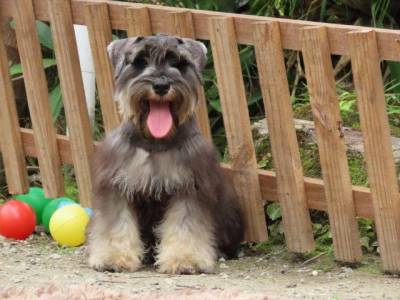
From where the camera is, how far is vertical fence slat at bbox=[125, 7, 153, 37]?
313 inches

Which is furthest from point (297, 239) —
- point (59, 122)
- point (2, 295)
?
point (59, 122)

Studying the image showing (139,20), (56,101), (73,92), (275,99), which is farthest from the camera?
(56,101)

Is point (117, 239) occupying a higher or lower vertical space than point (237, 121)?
lower

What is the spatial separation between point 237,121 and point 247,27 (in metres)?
0.59

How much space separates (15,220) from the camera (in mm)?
8445

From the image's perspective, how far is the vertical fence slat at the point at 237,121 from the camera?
7594 millimetres

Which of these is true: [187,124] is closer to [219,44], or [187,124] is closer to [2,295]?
[219,44]

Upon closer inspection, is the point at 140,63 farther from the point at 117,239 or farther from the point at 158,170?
the point at 117,239

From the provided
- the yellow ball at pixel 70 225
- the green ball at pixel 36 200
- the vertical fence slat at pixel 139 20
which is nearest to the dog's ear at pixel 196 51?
the vertical fence slat at pixel 139 20

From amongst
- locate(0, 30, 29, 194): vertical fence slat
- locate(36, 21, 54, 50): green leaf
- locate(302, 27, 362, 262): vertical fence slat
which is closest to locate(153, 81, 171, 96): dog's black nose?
locate(302, 27, 362, 262): vertical fence slat

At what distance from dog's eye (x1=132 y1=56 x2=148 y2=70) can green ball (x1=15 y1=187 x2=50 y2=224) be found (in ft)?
6.57

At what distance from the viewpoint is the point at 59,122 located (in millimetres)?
10188

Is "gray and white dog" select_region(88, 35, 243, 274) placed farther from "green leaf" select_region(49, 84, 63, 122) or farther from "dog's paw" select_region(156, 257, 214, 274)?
"green leaf" select_region(49, 84, 63, 122)

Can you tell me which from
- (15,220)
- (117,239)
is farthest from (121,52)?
(15,220)
